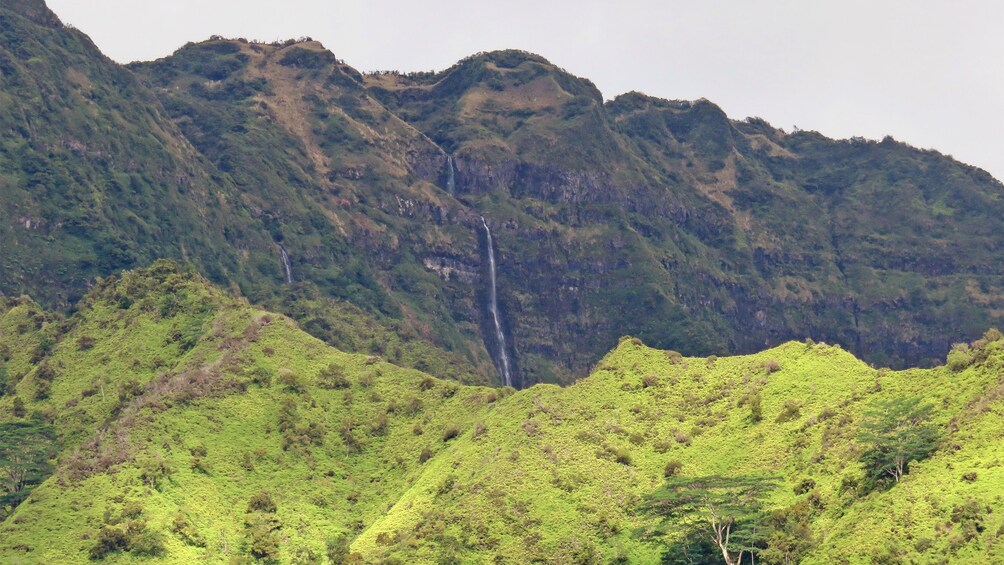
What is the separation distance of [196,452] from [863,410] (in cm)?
8015

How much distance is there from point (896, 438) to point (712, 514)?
17.5 m

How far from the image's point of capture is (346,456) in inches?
6230

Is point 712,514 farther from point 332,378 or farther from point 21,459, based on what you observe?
point 21,459

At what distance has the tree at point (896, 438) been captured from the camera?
100688mm

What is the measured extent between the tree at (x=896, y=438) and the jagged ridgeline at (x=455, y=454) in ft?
1.04

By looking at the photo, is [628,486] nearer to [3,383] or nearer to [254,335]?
[254,335]

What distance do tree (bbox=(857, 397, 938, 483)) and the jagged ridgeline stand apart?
1.04ft

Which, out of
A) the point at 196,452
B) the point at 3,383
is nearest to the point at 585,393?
the point at 196,452

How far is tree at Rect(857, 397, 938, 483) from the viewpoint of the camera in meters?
101

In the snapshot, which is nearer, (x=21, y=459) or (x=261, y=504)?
(x=261, y=504)

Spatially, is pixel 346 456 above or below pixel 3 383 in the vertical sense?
below

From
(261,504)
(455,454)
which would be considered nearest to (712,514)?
(455,454)

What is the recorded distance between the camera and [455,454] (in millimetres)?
143125

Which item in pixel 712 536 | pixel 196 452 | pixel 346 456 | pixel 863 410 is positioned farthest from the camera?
pixel 346 456
